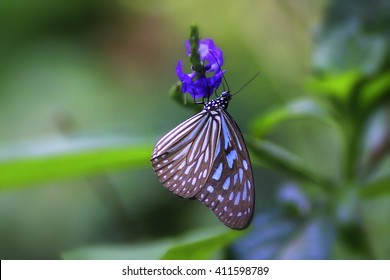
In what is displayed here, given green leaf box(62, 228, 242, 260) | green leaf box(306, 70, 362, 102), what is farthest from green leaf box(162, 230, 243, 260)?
green leaf box(306, 70, 362, 102)

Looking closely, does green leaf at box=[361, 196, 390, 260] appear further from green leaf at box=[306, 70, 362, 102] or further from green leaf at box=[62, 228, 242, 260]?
green leaf at box=[62, 228, 242, 260]

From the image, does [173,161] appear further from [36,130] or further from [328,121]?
[36,130]

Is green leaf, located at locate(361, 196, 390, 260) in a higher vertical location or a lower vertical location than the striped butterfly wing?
higher

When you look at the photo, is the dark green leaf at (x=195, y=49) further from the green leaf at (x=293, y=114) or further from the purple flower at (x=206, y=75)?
the green leaf at (x=293, y=114)

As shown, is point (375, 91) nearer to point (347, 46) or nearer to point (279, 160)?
point (347, 46)

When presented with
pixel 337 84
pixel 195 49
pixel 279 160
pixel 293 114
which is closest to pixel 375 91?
pixel 337 84
